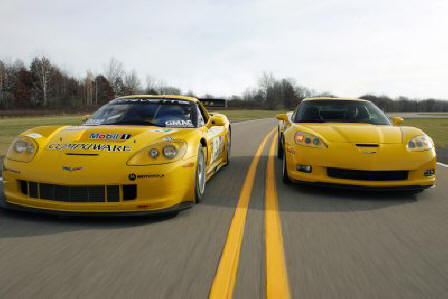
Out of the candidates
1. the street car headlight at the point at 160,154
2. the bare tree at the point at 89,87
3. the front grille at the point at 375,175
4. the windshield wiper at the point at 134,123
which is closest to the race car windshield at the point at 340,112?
the front grille at the point at 375,175

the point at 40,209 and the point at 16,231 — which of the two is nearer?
the point at 16,231

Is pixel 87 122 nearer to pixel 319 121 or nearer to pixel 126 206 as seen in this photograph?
pixel 126 206

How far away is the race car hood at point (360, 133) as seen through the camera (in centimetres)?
498

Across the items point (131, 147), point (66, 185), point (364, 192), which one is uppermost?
point (131, 147)

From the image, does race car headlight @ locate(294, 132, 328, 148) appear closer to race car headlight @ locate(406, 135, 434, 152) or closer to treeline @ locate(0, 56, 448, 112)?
race car headlight @ locate(406, 135, 434, 152)

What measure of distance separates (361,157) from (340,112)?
207 cm

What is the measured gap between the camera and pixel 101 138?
4.07 m

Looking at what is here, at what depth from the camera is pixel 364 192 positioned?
16.8 feet

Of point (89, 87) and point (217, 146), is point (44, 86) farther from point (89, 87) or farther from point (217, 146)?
point (217, 146)

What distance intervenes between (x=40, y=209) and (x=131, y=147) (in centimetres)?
99

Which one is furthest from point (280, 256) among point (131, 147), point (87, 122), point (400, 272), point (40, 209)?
point (87, 122)

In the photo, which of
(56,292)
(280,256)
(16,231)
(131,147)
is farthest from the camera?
(131,147)

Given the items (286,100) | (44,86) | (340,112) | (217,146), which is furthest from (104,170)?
(286,100)

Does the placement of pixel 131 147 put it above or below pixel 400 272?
above
